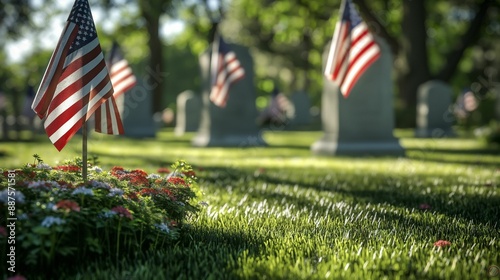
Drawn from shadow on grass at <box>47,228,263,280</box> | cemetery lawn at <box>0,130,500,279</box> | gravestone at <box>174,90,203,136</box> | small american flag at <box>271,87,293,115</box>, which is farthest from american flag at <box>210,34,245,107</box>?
small american flag at <box>271,87,293,115</box>

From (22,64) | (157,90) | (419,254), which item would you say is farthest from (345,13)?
(22,64)

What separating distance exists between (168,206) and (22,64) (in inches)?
2215

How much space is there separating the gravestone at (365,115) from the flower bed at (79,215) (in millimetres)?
8368

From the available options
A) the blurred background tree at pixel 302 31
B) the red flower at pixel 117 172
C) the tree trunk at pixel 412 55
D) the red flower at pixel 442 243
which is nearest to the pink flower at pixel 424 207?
the red flower at pixel 442 243

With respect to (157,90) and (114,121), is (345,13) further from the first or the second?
(157,90)

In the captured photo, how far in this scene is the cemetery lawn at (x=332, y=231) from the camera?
323cm

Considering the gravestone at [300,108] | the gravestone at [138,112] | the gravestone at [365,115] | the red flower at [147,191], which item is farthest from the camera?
the gravestone at [300,108]

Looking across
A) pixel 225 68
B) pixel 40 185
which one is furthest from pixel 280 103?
pixel 40 185

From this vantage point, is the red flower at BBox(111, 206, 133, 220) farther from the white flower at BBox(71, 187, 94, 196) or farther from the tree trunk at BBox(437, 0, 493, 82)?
the tree trunk at BBox(437, 0, 493, 82)

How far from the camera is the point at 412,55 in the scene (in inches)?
981

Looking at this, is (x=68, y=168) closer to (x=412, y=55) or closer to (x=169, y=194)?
(x=169, y=194)

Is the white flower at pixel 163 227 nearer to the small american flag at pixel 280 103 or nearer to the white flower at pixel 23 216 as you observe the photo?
the white flower at pixel 23 216

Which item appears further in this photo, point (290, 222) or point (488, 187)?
point (488, 187)

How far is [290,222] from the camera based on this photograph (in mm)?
4676
